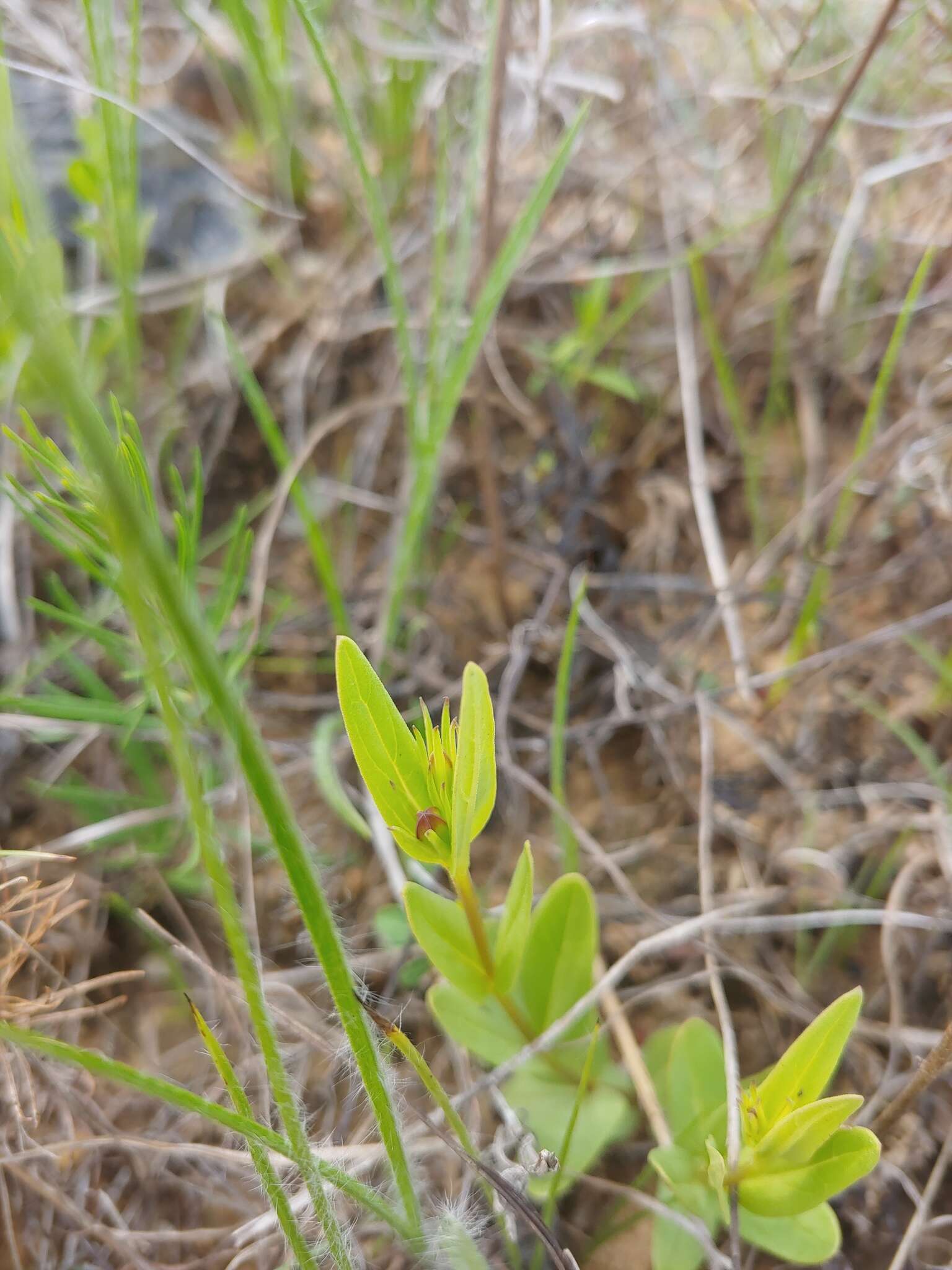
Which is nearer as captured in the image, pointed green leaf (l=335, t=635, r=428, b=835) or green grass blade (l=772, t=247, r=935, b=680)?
pointed green leaf (l=335, t=635, r=428, b=835)

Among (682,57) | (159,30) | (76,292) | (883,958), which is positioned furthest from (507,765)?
(159,30)

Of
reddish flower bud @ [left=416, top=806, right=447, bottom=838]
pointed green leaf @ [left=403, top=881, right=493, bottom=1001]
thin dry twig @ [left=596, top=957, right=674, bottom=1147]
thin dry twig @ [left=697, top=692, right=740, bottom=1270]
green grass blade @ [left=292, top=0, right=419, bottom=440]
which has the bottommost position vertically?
thin dry twig @ [left=596, top=957, right=674, bottom=1147]

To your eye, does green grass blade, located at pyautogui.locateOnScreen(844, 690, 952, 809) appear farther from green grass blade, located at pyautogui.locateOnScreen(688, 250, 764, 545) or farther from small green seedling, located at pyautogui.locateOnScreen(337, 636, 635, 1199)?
small green seedling, located at pyautogui.locateOnScreen(337, 636, 635, 1199)

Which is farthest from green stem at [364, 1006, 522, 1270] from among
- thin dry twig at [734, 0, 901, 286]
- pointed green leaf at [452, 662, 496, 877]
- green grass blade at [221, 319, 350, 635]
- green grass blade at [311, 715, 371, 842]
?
thin dry twig at [734, 0, 901, 286]

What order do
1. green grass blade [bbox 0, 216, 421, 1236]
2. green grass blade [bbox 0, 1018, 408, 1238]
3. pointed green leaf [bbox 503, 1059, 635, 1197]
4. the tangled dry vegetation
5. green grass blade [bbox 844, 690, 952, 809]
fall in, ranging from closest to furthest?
green grass blade [bbox 0, 216, 421, 1236], green grass blade [bbox 0, 1018, 408, 1238], pointed green leaf [bbox 503, 1059, 635, 1197], the tangled dry vegetation, green grass blade [bbox 844, 690, 952, 809]

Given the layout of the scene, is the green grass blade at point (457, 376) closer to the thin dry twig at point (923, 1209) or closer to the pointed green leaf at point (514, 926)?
the pointed green leaf at point (514, 926)

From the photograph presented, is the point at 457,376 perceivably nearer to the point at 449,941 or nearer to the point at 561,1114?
the point at 449,941

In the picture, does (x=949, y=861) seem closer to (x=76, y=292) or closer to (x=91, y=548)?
(x=91, y=548)

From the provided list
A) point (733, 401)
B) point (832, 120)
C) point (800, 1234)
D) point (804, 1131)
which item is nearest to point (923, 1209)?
point (800, 1234)
